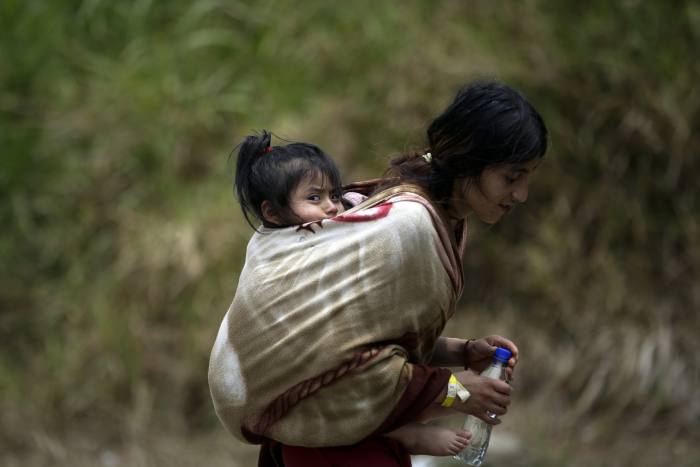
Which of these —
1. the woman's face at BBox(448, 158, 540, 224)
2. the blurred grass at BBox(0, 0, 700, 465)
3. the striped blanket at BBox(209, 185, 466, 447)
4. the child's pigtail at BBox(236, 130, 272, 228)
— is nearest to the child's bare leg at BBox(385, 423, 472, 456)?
the striped blanket at BBox(209, 185, 466, 447)

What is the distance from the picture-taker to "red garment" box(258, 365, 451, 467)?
2.41 metres

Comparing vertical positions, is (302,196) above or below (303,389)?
above

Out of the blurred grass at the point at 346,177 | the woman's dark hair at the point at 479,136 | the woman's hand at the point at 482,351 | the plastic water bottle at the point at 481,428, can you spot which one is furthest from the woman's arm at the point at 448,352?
the blurred grass at the point at 346,177

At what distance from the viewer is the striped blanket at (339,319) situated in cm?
237

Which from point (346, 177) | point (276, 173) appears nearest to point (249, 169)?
point (276, 173)

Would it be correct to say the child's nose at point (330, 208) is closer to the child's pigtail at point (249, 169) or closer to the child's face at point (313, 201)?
the child's face at point (313, 201)

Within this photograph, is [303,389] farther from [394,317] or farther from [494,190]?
[494,190]

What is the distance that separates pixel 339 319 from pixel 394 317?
0.13 meters

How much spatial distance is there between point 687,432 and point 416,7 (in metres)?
3.12

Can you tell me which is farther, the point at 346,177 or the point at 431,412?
the point at 346,177

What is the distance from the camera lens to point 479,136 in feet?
8.05

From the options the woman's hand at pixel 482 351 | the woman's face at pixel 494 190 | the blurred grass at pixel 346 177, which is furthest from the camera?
the blurred grass at pixel 346 177

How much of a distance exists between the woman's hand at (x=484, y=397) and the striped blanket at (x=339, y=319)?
0.50ft

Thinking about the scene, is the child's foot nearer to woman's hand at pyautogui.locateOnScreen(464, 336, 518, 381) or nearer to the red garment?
the red garment
